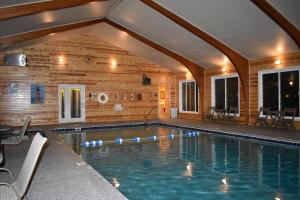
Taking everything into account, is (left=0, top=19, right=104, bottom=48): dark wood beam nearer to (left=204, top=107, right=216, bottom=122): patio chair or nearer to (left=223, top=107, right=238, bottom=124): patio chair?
(left=204, top=107, right=216, bottom=122): patio chair

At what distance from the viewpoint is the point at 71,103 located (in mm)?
11906

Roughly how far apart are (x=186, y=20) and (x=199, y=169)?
4.90 meters

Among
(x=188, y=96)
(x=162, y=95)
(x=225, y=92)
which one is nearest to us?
(x=225, y=92)

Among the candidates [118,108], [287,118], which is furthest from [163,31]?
[287,118]

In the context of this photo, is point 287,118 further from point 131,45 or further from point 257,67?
point 131,45

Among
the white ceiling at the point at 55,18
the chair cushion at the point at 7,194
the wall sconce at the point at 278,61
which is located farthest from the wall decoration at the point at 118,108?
the chair cushion at the point at 7,194

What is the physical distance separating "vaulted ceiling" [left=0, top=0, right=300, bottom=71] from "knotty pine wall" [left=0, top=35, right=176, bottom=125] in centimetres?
79

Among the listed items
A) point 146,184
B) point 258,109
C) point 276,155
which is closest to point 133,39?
point 258,109

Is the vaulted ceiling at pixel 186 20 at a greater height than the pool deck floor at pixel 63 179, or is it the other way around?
the vaulted ceiling at pixel 186 20

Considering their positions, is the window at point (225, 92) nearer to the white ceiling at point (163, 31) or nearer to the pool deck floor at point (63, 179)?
the white ceiling at point (163, 31)

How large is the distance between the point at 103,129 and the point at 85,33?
452 cm

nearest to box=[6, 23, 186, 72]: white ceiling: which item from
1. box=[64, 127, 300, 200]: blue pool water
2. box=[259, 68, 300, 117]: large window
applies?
box=[259, 68, 300, 117]: large window

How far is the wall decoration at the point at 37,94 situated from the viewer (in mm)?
11039

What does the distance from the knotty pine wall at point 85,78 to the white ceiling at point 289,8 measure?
8046 millimetres
